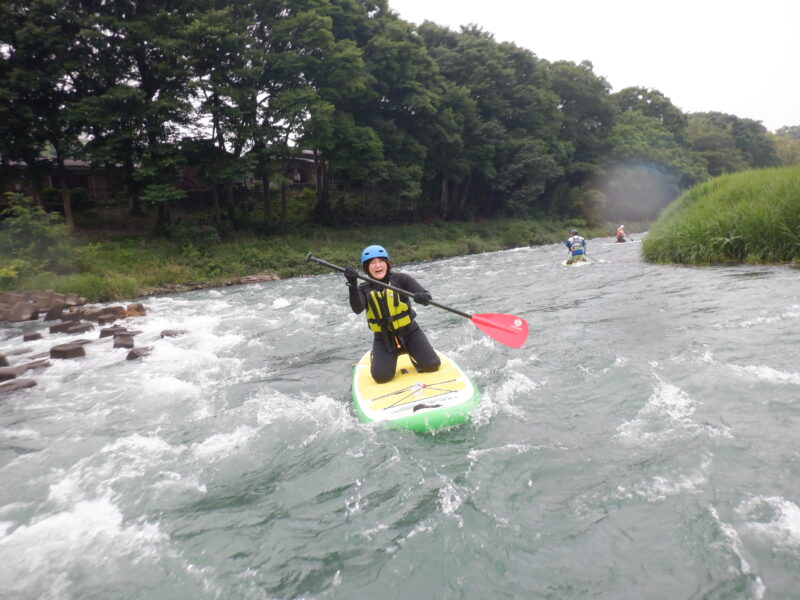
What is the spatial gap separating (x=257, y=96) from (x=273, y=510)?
21.5m

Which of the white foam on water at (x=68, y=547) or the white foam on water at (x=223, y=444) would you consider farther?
the white foam on water at (x=223, y=444)

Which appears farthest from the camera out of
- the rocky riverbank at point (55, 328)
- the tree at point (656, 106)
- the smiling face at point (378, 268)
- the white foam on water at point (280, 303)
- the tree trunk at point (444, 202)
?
the tree at point (656, 106)

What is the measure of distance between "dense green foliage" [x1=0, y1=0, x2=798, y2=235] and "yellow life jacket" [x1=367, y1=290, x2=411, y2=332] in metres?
16.9

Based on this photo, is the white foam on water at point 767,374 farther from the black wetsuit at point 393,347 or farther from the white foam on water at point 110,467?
the white foam on water at point 110,467

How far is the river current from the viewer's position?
2.58 m

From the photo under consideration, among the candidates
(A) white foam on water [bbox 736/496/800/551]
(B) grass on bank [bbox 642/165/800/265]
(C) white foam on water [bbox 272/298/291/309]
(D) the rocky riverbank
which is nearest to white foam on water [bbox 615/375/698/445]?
(A) white foam on water [bbox 736/496/800/551]

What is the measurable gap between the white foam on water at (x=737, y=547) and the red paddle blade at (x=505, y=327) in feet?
10.1

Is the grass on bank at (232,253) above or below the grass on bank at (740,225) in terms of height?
below

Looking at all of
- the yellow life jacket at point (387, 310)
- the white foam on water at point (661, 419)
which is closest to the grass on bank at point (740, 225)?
the white foam on water at point (661, 419)

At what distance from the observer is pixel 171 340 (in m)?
8.64

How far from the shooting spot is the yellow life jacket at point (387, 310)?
526 centimetres

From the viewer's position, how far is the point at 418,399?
176 inches

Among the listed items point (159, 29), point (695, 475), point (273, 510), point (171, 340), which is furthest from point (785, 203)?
point (159, 29)

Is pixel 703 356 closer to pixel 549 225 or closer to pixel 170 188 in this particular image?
pixel 170 188
